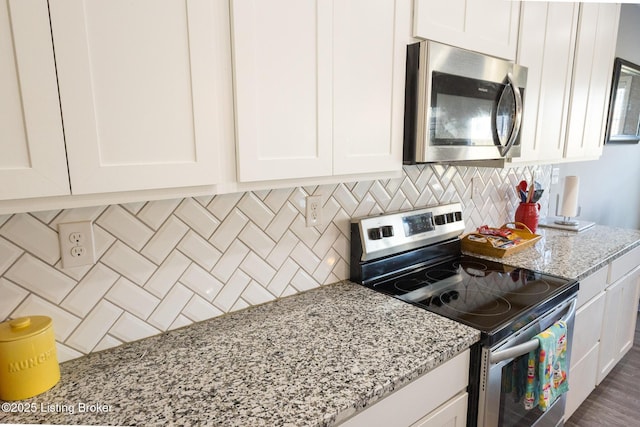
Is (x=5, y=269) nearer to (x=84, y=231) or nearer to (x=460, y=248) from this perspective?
(x=84, y=231)

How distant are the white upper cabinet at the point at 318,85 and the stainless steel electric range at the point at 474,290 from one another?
18.4 inches

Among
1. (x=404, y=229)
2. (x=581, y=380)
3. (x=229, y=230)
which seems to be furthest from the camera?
(x=581, y=380)

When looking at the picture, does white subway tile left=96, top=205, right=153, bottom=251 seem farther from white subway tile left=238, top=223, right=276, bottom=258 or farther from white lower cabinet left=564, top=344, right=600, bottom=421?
white lower cabinet left=564, top=344, right=600, bottom=421

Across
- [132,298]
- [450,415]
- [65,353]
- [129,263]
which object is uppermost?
[129,263]

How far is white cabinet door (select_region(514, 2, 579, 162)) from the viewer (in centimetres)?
171

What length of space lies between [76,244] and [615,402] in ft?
9.32

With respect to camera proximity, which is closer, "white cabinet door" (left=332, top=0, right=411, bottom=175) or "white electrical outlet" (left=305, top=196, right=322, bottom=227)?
"white cabinet door" (left=332, top=0, right=411, bottom=175)

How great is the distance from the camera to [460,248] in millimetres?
2033

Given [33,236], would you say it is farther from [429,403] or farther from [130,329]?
[429,403]

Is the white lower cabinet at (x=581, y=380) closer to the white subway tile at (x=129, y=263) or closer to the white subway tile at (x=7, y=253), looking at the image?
the white subway tile at (x=129, y=263)

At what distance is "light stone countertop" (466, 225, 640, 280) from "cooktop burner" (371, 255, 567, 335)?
4.8 inches

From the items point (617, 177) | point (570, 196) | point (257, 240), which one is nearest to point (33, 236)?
point (257, 240)

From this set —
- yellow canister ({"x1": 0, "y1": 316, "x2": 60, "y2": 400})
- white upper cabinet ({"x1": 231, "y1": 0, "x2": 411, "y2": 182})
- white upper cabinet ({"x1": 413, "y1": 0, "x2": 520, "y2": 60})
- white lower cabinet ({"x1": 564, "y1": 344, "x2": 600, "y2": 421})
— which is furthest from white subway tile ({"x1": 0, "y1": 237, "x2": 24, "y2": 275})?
white lower cabinet ({"x1": 564, "y1": 344, "x2": 600, "y2": 421})

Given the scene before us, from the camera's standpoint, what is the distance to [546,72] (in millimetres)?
1875
